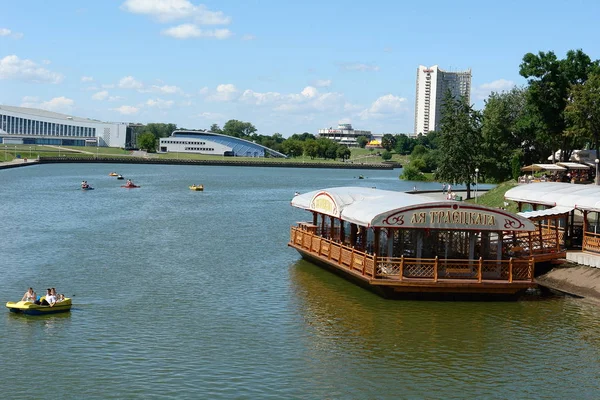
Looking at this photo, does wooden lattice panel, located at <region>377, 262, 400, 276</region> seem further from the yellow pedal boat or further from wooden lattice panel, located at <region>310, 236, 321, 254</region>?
the yellow pedal boat

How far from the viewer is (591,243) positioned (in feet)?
123

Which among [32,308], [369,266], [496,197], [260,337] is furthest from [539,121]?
[32,308]

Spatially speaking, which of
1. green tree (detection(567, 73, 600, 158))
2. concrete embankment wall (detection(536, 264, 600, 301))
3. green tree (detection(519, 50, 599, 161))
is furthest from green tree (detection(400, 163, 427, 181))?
concrete embankment wall (detection(536, 264, 600, 301))

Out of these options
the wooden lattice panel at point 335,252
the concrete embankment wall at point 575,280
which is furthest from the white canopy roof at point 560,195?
the wooden lattice panel at point 335,252

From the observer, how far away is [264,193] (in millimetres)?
116062

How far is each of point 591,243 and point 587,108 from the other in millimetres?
36865

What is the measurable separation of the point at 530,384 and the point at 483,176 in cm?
6298

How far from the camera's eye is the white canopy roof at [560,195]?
37828 millimetres

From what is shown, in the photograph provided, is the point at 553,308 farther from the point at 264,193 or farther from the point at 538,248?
the point at 264,193

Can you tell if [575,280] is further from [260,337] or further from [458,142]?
[458,142]

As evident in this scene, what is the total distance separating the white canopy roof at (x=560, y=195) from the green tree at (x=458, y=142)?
32.4 metres

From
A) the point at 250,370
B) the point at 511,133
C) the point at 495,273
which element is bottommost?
the point at 250,370

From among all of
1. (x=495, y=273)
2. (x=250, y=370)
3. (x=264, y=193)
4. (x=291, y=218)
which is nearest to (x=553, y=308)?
(x=495, y=273)

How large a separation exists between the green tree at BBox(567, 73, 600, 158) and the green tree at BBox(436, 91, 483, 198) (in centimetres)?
963
